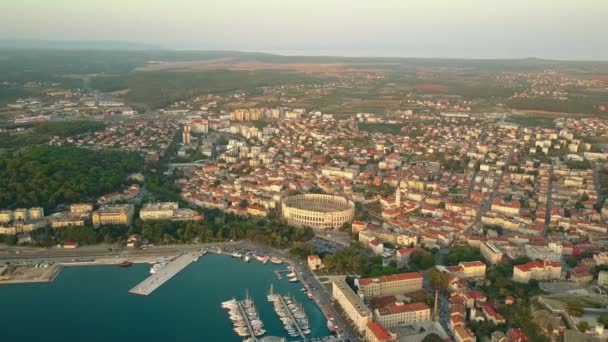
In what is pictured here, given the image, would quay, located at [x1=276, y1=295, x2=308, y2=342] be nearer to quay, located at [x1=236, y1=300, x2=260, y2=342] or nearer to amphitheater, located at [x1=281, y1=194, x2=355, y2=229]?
quay, located at [x1=236, y1=300, x2=260, y2=342]

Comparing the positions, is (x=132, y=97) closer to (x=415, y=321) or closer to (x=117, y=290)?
(x=117, y=290)

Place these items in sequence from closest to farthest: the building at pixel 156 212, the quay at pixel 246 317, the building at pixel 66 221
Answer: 1. the quay at pixel 246 317
2. the building at pixel 66 221
3. the building at pixel 156 212

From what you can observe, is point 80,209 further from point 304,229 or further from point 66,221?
point 304,229

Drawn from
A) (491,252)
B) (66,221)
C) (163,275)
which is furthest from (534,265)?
(66,221)

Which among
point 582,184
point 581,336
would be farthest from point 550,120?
point 581,336

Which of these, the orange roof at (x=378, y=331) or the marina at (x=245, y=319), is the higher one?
the orange roof at (x=378, y=331)

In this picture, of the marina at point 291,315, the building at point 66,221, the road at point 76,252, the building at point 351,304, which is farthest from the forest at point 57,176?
the building at point 351,304

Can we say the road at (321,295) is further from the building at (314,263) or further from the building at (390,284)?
the building at (390,284)
